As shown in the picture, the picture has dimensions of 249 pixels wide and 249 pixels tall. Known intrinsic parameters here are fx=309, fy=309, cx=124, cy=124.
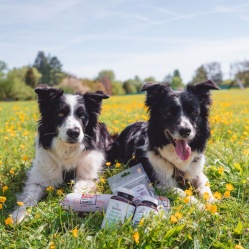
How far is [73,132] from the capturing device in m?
3.75

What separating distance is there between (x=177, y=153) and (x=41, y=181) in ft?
5.90

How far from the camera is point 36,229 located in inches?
114

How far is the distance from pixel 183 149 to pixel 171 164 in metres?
0.32

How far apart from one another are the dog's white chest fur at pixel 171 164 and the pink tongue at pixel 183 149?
133 millimetres

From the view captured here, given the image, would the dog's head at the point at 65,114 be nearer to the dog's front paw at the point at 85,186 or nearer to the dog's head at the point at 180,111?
the dog's front paw at the point at 85,186

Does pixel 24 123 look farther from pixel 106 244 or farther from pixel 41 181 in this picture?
pixel 106 244

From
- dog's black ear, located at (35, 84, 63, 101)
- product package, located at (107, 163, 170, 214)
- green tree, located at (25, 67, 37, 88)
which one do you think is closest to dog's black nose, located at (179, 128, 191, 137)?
product package, located at (107, 163, 170, 214)

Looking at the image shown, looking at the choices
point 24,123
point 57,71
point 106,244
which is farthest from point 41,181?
point 57,71

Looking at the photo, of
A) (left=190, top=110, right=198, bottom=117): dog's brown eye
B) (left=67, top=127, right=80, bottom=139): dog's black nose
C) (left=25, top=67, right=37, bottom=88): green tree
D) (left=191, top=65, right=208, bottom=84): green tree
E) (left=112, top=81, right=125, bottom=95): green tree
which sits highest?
(left=191, top=65, right=208, bottom=84): green tree

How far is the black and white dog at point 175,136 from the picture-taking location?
384cm

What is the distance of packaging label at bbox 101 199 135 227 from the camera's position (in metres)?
2.75

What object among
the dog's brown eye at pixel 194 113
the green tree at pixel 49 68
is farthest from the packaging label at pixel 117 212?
the green tree at pixel 49 68

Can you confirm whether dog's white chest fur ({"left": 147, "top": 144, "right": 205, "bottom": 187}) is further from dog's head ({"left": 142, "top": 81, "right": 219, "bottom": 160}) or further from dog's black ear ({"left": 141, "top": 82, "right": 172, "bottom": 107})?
dog's black ear ({"left": 141, "top": 82, "right": 172, "bottom": 107})

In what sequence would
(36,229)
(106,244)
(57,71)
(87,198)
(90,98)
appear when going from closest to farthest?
1. (106,244)
2. (36,229)
3. (87,198)
4. (90,98)
5. (57,71)
